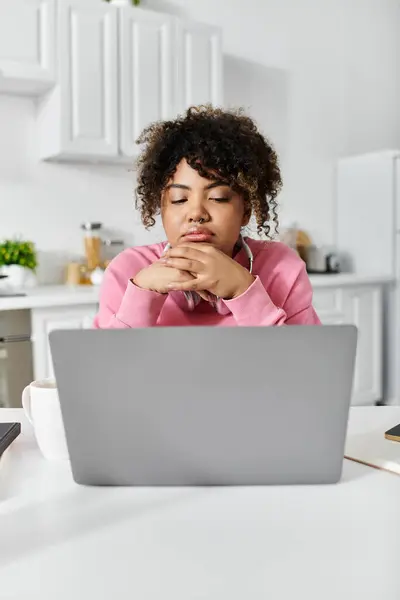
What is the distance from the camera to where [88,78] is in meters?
2.93

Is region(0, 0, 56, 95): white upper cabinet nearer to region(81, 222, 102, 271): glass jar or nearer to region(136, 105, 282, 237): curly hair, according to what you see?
region(81, 222, 102, 271): glass jar

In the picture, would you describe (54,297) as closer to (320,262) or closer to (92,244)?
(92,244)

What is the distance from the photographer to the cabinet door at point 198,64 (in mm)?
3162

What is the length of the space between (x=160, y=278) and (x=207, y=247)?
0.30ft

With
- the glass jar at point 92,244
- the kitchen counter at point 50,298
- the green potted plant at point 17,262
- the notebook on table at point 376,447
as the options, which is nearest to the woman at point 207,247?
the notebook on table at point 376,447

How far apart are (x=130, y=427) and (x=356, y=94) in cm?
388

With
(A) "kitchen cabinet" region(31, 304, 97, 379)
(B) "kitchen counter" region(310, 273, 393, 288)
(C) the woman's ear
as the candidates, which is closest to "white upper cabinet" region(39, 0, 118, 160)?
(A) "kitchen cabinet" region(31, 304, 97, 379)

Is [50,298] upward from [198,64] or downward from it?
downward

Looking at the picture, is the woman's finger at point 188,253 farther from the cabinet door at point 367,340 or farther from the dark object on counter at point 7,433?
the cabinet door at point 367,340

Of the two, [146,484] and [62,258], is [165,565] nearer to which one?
[146,484]

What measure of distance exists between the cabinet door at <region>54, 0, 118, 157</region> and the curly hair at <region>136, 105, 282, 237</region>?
158 centimetres

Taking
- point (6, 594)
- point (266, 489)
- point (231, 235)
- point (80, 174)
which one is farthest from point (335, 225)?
point (6, 594)

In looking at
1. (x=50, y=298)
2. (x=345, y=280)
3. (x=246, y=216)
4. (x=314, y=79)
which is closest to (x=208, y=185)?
(x=246, y=216)

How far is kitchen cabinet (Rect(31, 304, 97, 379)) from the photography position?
270 cm
